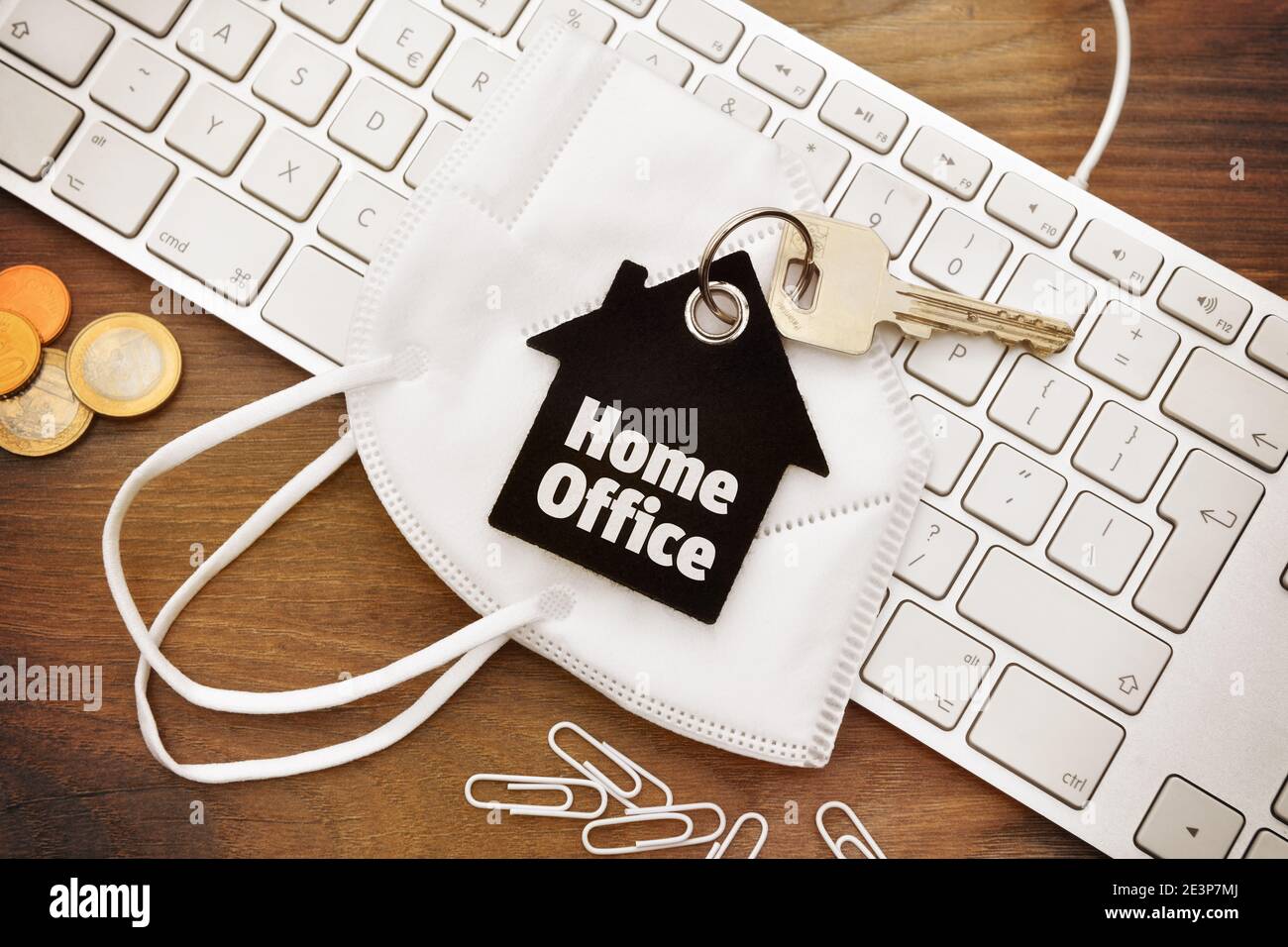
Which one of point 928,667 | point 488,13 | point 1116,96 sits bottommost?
point 928,667

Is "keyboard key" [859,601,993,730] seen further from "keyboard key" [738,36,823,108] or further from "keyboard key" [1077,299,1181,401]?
"keyboard key" [738,36,823,108]

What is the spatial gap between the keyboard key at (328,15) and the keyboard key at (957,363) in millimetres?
415

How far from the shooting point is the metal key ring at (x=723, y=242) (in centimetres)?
50

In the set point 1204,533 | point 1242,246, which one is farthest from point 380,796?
point 1242,246

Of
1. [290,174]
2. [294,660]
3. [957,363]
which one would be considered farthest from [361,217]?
[957,363]

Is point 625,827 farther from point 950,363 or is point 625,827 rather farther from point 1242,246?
point 1242,246

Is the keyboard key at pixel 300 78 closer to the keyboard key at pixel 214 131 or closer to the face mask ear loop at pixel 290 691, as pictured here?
the keyboard key at pixel 214 131

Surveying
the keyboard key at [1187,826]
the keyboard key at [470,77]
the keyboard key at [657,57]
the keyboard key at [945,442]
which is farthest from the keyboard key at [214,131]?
the keyboard key at [1187,826]

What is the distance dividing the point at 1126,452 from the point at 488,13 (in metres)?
0.49

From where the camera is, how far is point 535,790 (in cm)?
53

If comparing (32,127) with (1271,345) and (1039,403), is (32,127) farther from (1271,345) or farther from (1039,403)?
(1271,345)

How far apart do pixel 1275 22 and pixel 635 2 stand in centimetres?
45

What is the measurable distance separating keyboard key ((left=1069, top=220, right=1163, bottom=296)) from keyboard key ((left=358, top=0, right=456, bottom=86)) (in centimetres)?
43

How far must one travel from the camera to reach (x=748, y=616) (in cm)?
52
